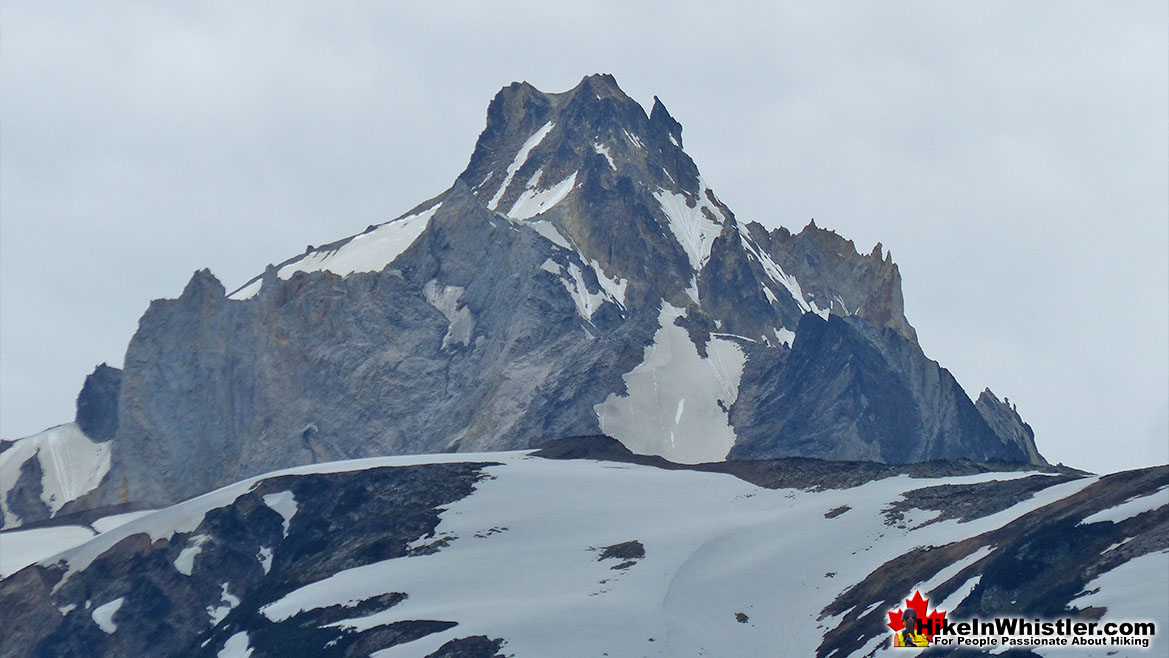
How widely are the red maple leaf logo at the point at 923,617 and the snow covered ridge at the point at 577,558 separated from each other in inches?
46.0

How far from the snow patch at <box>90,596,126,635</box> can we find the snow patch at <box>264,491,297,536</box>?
14073 mm

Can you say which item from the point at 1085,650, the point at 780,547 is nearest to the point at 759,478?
the point at 780,547

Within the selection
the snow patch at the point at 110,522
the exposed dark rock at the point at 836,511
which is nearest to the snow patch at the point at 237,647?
the exposed dark rock at the point at 836,511

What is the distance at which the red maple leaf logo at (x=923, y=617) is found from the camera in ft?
339

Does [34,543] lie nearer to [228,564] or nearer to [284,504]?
[284,504]

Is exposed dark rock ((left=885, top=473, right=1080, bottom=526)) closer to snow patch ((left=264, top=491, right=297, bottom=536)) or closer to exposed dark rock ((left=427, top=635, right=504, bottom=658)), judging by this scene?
exposed dark rock ((left=427, top=635, right=504, bottom=658))

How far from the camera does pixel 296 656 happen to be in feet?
401

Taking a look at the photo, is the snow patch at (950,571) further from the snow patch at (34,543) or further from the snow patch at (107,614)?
the snow patch at (34,543)

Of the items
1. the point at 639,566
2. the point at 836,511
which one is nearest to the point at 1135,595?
the point at 639,566

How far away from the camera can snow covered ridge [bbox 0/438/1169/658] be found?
4385 inches

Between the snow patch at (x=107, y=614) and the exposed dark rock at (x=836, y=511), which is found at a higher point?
the exposed dark rock at (x=836, y=511)

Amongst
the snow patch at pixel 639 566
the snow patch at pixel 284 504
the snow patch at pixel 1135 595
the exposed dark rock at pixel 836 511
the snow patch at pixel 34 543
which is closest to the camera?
the snow patch at pixel 1135 595

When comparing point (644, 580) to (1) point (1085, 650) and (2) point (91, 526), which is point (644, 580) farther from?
(2) point (91, 526)

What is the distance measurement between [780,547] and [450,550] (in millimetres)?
24212
